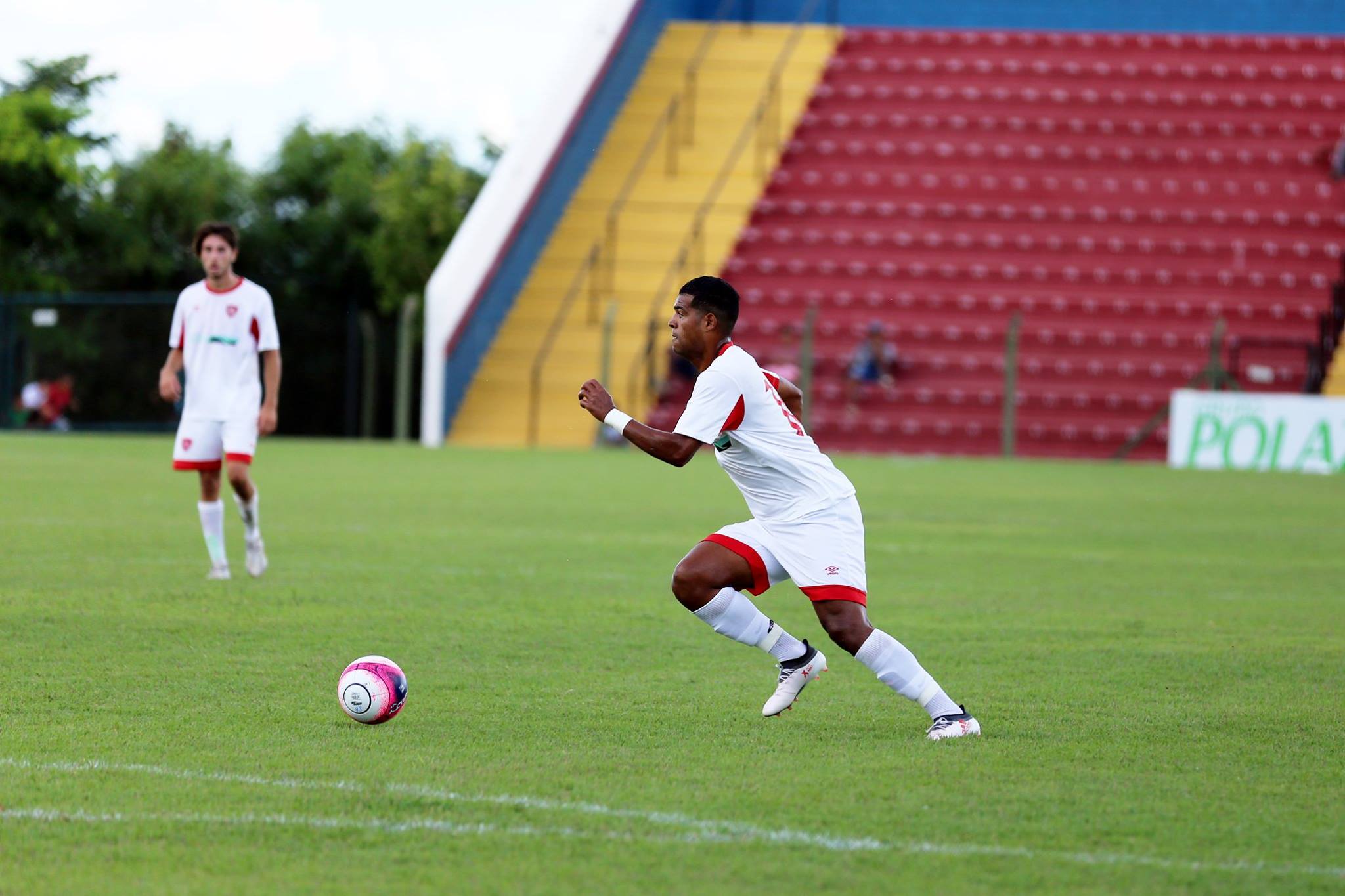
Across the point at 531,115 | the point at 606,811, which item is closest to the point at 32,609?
the point at 606,811

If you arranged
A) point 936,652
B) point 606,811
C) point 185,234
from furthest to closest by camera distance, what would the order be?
point 185,234 → point 936,652 → point 606,811

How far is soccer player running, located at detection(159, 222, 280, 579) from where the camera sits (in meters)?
10.2

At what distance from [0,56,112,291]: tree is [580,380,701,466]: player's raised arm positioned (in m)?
26.4

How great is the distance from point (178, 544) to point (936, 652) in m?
5.99

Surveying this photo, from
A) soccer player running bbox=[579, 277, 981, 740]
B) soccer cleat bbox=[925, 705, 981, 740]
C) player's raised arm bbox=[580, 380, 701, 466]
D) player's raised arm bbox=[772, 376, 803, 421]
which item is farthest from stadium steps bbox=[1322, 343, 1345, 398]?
player's raised arm bbox=[580, 380, 701, 466]

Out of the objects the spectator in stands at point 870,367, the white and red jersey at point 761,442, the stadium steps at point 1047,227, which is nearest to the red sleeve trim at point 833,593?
the white and red jersey at point 761,442

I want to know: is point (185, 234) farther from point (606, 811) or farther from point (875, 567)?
point (606, 811)

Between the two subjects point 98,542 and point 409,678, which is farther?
point 98,542

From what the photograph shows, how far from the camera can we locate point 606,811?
4785 millimetres

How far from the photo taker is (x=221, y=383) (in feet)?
33.6

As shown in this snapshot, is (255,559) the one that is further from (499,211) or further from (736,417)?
(499,211)

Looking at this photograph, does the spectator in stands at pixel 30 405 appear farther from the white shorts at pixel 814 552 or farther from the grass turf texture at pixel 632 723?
the white shorts at pixel 814 552

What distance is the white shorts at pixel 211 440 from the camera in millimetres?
10148

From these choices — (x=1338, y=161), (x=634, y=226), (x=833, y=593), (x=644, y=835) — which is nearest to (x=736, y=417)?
(x=833, y=593)
